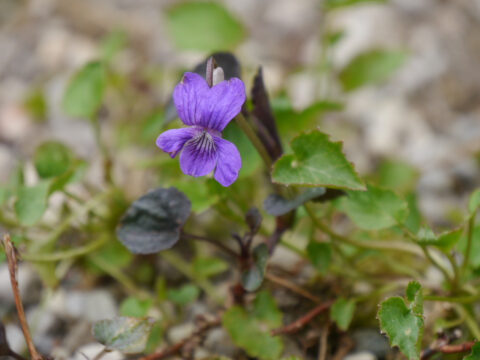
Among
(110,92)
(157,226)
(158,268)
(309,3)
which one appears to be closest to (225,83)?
(157,226)

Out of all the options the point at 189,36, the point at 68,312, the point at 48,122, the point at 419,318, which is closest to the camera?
the point at 419,318

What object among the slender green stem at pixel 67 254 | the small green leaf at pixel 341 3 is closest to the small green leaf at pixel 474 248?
the small green leaf at pixel 341 3

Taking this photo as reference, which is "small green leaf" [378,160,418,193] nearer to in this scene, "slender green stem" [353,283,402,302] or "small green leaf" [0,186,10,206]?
"slender green stem" [353,283,402,302]

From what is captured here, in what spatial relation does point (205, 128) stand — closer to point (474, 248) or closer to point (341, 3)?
point (474, 248)

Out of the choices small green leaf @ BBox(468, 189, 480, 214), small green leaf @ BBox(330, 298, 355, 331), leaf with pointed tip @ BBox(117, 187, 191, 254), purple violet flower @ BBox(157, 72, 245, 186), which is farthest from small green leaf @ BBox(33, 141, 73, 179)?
small green leaf @ BBox(468, 189, 480, 214)

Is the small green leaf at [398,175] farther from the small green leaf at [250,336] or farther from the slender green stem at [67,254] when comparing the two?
the slender green stem at [67,254]

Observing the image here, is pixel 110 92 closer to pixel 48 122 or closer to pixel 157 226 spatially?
pixel 48 122
